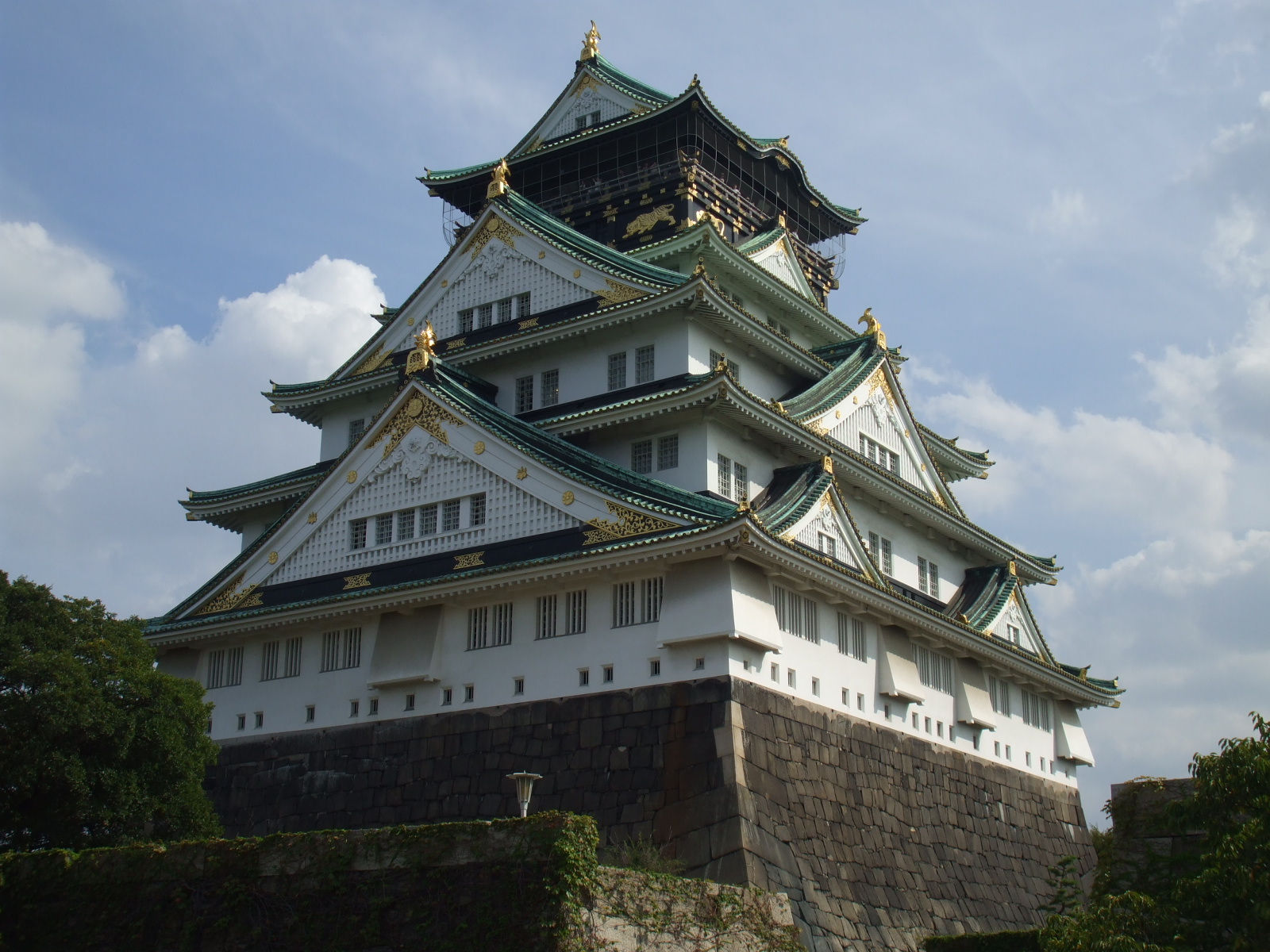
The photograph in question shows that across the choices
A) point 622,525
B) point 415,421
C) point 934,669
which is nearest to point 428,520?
point 415,421

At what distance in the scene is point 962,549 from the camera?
43375mm

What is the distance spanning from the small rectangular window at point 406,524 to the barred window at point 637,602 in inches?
250

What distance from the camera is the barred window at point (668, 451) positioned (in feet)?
114

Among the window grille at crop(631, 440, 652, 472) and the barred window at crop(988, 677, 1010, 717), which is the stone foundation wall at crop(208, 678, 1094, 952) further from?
the window grille at crop(631, 440, 652, 472)

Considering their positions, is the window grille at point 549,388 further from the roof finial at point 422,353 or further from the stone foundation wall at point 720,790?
the stone foundation wall at point 720,790

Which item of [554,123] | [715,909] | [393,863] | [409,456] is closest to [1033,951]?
[715,909]

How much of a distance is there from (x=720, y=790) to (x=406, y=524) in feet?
37.1

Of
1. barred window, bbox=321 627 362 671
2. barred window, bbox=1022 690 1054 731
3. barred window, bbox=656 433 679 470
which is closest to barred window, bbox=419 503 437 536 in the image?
barred window, bbox=321 627 362 671

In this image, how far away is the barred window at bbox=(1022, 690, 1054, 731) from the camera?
41.9 m

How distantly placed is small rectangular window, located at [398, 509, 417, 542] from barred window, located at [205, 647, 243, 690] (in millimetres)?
5738

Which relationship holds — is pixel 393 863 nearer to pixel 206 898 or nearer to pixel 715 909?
pixel 206 898

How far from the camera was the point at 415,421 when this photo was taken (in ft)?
116

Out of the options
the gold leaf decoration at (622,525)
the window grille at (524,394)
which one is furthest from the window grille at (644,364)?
the gold leaf decoration at (622,525)

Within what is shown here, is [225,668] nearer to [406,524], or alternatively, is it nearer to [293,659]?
[293,659]
